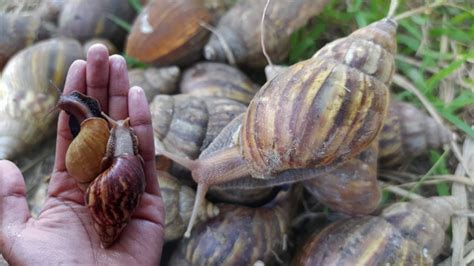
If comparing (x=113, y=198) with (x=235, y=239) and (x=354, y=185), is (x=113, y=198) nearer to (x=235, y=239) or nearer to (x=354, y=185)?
(x=235, y=239)

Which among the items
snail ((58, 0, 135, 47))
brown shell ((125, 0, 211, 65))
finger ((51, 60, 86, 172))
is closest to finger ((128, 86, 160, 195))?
finger ((51, 60, 86, 172))

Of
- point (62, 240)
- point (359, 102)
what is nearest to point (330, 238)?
point (359, 102)

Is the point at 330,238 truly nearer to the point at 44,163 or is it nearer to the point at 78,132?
the point at 78,132

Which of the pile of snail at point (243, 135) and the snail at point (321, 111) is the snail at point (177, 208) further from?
the snail at point (321, 111)

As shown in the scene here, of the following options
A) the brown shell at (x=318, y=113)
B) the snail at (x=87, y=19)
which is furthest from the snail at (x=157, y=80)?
the brown shell at (x=318, y=113)

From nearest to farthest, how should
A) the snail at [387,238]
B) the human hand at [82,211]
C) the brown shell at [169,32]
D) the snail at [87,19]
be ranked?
the human hand at [82,211] → the snail at [387,238] → the brown shell at [169,32] → the snail at [87,19]

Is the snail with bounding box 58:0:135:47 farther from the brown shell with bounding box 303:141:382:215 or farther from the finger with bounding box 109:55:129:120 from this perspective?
the brown shell with bounding box 303:141:382:215

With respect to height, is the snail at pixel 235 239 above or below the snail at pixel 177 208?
below
